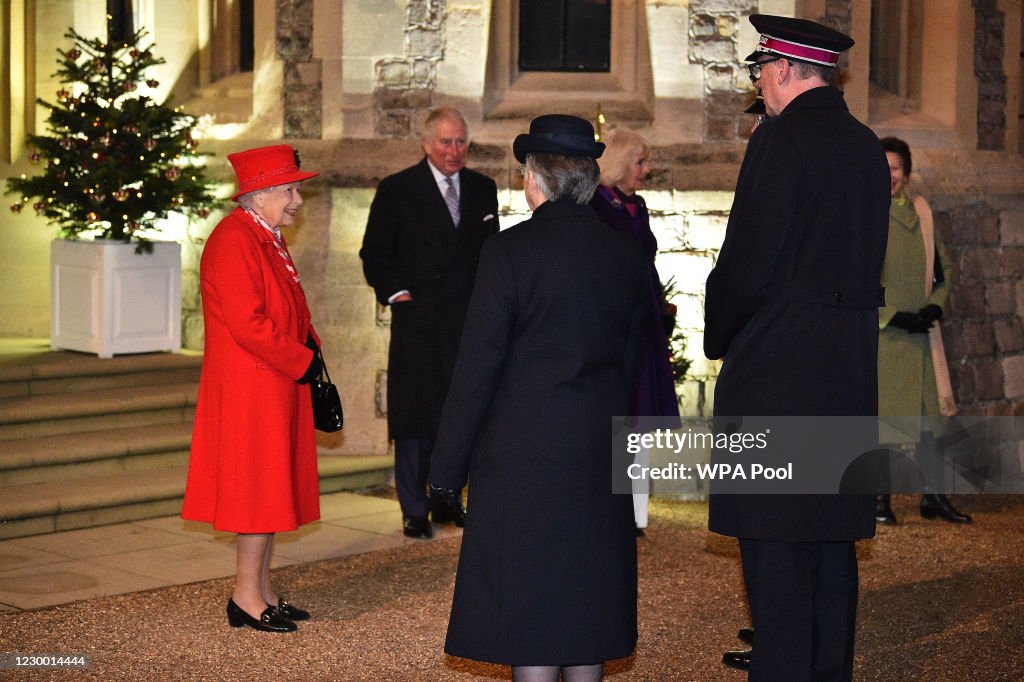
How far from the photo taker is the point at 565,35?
31.6ft

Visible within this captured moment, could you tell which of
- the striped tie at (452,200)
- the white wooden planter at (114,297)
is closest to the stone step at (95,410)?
the white wooden planter at (114,297)

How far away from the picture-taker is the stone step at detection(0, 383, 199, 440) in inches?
317

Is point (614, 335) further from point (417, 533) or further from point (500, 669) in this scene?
point (417, 533)

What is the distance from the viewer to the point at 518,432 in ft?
12.3

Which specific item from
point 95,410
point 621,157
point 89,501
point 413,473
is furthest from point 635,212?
point 95,410

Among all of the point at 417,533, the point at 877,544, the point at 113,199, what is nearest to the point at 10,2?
the point at 113,199

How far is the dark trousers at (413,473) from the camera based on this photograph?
7.35m

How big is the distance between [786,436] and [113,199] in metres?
6.35

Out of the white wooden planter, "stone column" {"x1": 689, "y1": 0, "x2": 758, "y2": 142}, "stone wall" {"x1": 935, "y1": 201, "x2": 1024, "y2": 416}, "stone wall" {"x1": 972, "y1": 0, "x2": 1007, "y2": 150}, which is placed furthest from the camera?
"stone wall" {"x1": 972, "y1": 0, "x2": 1007, "y2": 150}

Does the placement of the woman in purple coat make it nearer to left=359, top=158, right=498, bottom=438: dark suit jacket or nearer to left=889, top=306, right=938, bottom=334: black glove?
left=359, top=158, right=498, bottom=438: dark suit jacket

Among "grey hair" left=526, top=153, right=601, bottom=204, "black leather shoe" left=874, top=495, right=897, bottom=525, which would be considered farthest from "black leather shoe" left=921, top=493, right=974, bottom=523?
"grey hair" left=526, top=153, right=601, bottom=204

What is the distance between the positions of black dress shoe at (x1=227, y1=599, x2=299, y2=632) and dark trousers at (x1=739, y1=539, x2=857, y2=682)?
2.11m

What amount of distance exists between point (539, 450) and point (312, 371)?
1919 mm

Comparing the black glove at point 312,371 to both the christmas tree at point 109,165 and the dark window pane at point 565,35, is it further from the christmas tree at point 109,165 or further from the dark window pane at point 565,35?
the dark window pane at point 565,35
